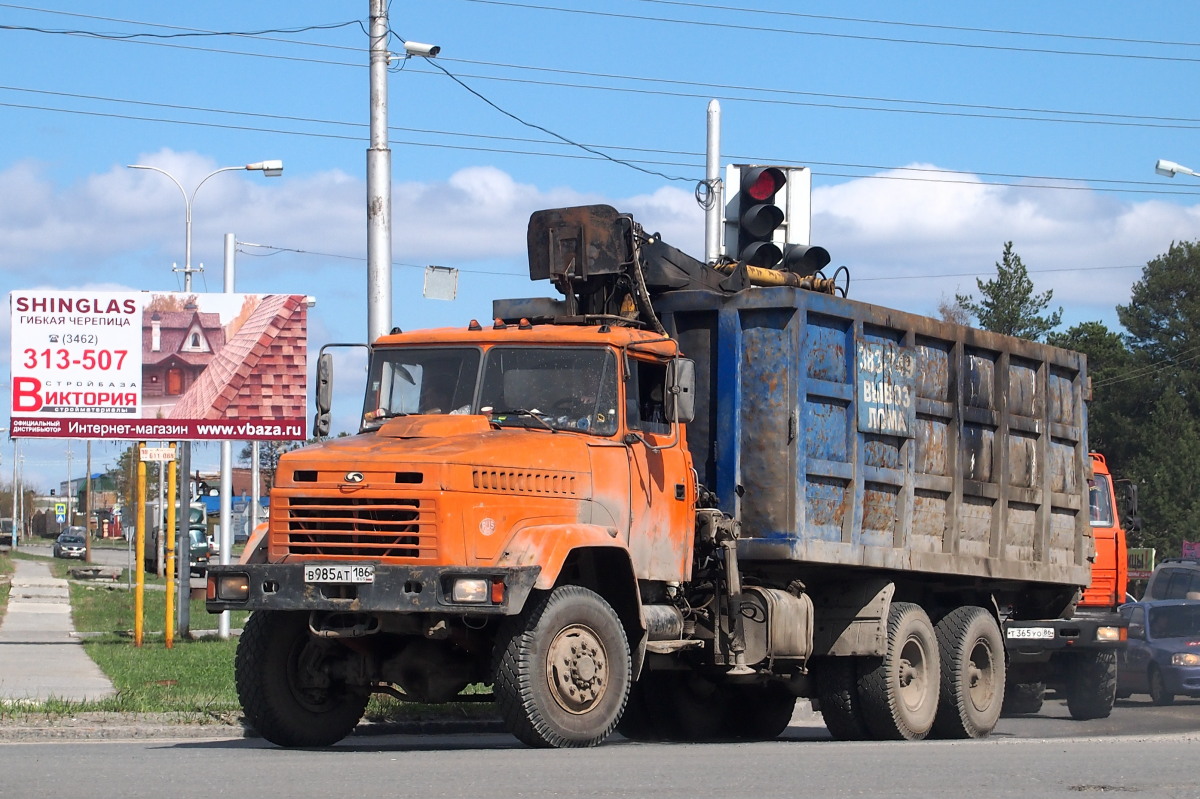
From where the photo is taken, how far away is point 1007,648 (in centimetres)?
1642

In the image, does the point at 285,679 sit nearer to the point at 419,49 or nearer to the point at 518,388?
the point at 518,388

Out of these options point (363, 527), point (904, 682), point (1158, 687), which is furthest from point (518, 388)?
point (1158, 687)

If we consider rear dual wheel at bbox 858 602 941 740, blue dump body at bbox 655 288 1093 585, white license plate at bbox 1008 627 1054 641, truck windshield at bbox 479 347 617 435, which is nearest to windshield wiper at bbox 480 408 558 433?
truck windshield at bbox 479 347 617 435

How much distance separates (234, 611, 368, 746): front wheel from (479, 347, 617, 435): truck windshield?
1936 millimetres

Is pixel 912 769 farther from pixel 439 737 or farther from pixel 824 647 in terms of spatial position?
pixel 439 737

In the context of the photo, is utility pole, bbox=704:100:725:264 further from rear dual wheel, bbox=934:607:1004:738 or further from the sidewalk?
the sidewalk

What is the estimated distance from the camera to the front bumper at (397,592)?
33.8 feet

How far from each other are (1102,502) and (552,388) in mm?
10415

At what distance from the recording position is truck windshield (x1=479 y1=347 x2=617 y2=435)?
463 inches

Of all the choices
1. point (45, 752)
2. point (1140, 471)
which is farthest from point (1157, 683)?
point (1140, 471)

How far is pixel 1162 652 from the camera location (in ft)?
72.7

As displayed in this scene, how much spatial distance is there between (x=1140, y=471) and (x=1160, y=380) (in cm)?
1062

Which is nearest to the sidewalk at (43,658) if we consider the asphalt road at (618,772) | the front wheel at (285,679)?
the front wheel at (285,679)

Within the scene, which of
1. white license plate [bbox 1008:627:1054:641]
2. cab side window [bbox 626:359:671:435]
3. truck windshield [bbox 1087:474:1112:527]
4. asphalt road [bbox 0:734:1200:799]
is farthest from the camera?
truck windshield [bbox 1087:474:1112:527]
